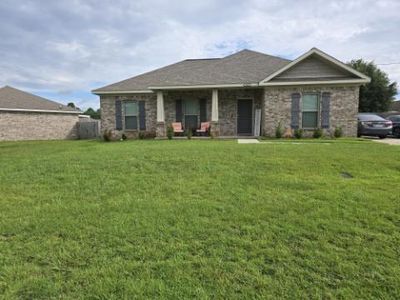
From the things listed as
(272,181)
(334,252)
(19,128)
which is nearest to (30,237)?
(334,252)

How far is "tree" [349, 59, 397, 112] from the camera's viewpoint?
109ft

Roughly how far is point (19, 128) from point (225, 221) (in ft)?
76.8

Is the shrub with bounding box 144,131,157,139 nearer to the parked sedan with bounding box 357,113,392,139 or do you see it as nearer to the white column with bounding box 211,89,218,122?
the white column with bounding box 211,89,218,122

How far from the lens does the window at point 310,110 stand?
14820mm

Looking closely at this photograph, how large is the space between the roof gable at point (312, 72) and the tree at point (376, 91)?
2168cm

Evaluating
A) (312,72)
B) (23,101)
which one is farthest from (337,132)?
(23,101)

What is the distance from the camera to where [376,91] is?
3322 cm

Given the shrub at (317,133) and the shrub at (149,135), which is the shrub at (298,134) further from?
the shrub at (149,135)

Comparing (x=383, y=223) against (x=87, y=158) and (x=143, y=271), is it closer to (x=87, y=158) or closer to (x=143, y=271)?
(x=143, y=271)

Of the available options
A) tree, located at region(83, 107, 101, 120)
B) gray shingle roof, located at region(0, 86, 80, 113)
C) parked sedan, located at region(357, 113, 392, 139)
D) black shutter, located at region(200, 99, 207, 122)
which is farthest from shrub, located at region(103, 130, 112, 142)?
tree, located at region(83, 107, 101, 120)

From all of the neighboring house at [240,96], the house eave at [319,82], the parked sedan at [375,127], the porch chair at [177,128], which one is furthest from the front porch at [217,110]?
the parked sedan at [375,127]

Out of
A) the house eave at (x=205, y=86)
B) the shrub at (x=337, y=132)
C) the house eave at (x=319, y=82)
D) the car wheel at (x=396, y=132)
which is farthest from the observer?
the car wheel at (x=396, y=132)

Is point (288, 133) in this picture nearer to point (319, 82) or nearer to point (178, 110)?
point (319, 82)

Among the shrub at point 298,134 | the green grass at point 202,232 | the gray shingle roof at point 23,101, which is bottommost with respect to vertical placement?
the green grass at point 202,232
